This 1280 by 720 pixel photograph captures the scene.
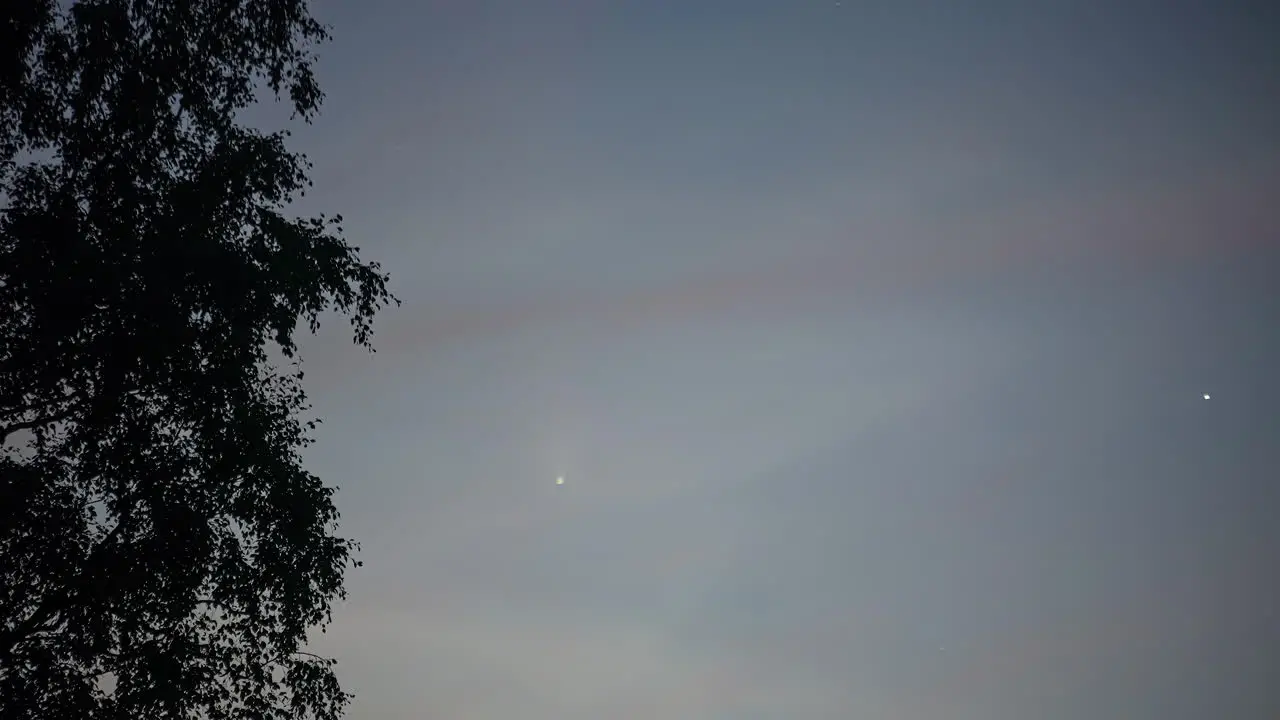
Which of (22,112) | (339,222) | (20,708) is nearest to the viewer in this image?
(20,708)

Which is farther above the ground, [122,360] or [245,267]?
[245,267]

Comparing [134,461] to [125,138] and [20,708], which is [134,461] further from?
[125,138]

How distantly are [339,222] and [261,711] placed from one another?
9293 mm

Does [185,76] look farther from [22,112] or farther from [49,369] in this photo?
[49,369]

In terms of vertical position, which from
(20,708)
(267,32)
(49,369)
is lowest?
(20,708)

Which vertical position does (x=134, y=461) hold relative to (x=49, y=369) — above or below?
below

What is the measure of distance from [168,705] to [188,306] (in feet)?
22.4

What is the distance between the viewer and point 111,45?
726 inches

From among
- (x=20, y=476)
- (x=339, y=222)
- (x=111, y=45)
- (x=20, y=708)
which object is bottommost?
(x=20, y=708)

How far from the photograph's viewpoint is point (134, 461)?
56.7 feet

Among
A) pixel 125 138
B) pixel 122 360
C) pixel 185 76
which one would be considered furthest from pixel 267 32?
pixel 122 360

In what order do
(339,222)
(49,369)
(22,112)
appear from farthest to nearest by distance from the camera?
(339,222) → (22,112) → (49,369)

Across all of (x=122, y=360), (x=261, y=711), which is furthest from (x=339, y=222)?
(x=261, y=711)

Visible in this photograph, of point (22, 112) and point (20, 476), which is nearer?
point (20, 476)
